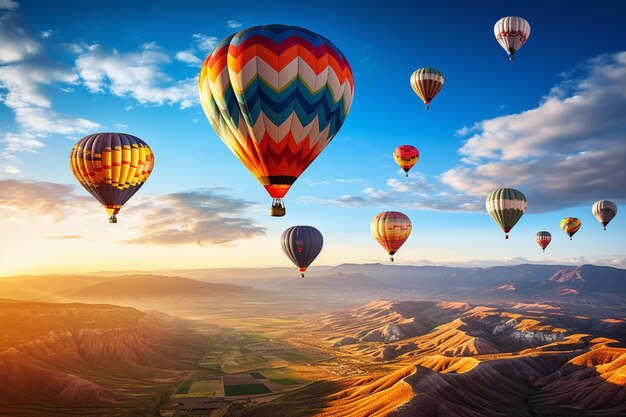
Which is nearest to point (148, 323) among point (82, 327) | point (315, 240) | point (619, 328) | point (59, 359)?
point (82, 327)

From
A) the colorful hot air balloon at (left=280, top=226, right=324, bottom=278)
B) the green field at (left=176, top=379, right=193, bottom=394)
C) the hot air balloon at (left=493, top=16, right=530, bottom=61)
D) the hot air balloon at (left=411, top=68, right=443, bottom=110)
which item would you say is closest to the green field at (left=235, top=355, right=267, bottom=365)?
the green field at (left=176, top=379, right=193, bottom=394)

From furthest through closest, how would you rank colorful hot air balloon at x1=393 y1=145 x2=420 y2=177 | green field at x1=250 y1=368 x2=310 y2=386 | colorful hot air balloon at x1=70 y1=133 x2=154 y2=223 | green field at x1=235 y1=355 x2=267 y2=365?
1. green field at x1=235 y1=355 x2=267 y2=365
2. green field at x1=250 y1=368 x2=310 y2=386
3. colorful hot air balloon at x1=393 y1=145 x2=420 y2=177
4. colorful hot air balloon at x1=70 y1=133 x2=154 y2=223

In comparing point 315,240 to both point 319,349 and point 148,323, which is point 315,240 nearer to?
point 319,349

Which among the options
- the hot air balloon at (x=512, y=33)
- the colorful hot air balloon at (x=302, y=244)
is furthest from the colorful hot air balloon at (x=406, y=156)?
the hot air balloon at (x=512, y=33)

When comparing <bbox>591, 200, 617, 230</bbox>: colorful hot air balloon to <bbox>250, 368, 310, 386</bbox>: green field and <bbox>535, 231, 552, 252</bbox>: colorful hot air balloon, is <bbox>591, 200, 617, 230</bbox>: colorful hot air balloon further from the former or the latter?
<bbox>250, 368, 310, 386</bbox>: green field

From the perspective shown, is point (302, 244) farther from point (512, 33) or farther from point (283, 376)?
point (283, 376)

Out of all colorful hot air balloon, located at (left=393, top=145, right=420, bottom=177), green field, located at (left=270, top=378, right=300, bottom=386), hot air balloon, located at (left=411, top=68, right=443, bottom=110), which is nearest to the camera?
hot air balloon, located at (left=411, top=68, right=443, bottom=110)

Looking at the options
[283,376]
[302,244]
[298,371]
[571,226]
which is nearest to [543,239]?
[571,226]
